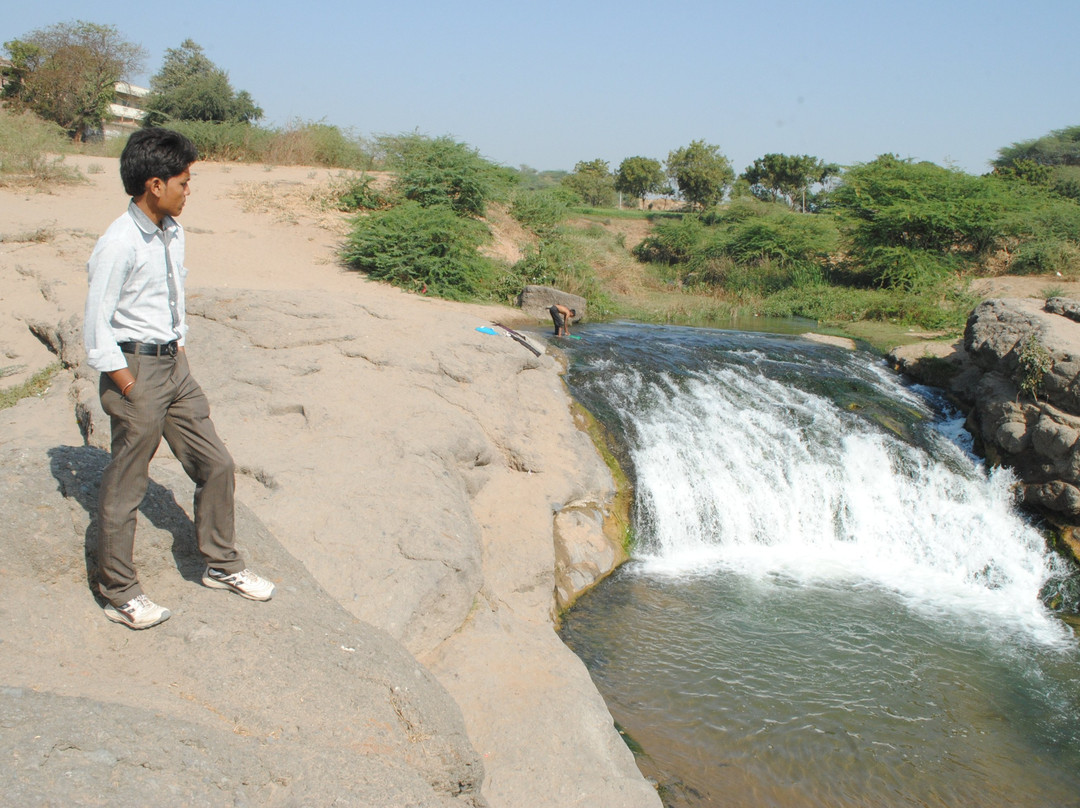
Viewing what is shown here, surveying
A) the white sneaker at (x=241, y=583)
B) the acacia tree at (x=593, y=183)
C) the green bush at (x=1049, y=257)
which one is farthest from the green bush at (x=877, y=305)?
the acacia tree at (x=593, y=183)

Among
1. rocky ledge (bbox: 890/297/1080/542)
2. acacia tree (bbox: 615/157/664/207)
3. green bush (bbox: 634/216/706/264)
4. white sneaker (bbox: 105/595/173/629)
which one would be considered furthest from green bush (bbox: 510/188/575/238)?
acacia tree (bbox: 615/157/664/207)

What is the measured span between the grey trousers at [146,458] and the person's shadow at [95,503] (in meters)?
0.21

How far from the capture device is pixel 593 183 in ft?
156

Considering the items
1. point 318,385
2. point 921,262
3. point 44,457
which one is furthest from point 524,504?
point 921,262

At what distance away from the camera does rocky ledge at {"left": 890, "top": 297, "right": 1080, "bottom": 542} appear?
762cm

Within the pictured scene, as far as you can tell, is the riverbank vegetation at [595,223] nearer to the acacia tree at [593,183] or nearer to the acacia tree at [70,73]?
the acacia tree at [70,73]

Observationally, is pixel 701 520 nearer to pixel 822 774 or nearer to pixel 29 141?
pixel 822 774

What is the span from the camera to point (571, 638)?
536cm

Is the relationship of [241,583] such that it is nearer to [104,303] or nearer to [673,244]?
[104,303]

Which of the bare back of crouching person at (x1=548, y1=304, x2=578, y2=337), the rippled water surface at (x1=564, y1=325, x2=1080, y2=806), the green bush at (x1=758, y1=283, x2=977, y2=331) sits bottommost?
the rippled water surface at (x1=564, y1=325, x2=1080, y2=806)

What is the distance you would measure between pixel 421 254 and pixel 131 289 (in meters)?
10.4

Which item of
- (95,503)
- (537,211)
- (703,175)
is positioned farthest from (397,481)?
(703,175)

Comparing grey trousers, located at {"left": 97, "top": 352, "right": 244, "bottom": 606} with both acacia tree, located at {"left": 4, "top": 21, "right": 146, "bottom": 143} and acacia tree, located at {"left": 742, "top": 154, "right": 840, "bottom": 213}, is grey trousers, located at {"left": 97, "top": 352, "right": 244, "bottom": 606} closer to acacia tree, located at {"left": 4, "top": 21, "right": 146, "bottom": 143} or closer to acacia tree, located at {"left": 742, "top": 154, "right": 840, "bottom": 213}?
acacia tree, located at {"left": 4, "top": 21, "right": 146, "bottom": 143}

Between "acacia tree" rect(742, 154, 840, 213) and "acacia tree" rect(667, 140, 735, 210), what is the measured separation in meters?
3.35
